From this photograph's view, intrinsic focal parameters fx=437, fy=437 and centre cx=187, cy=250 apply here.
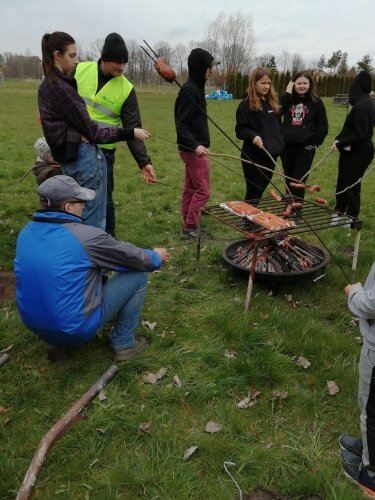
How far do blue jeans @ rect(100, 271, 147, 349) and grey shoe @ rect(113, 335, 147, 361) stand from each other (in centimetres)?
3

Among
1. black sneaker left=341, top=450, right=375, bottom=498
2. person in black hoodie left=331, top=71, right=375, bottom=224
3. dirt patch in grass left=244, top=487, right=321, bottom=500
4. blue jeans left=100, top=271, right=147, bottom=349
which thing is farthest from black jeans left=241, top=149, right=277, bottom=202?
dirt patch in grass left=244, top=487, right=321, bottom=500

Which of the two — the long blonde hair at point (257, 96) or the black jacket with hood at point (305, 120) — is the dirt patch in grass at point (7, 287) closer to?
the long blonde hair at point (257, 96)

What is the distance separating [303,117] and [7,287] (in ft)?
13.3

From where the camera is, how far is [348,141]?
215 inches

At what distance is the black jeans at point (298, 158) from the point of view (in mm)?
5641

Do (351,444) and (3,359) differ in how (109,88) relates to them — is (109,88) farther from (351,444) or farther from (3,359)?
(351,444)

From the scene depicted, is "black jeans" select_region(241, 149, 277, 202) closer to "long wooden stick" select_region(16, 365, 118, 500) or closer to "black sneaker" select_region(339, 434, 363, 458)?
"long wooden stick" select_region(16, 365, 118, 500)

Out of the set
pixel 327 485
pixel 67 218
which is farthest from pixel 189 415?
pixel 67 218

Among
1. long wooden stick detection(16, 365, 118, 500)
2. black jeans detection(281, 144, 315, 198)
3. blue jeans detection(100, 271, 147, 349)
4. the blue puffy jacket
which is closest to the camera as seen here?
long wooden stick detection(16, 365, 118, 500)

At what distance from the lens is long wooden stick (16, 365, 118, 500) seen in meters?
2.24

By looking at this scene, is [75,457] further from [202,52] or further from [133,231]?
[202,52]

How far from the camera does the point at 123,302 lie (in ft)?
10.4

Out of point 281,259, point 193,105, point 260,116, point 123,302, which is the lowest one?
point 281,259

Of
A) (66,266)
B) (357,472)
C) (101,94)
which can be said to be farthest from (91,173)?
(357,472)
